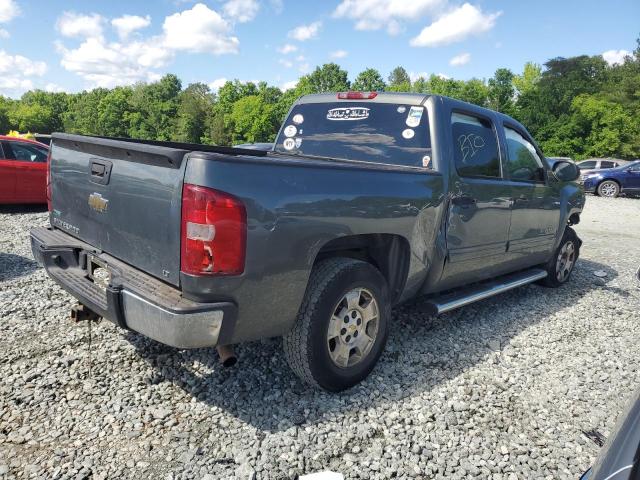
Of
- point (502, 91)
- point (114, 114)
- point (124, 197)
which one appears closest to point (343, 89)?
point (502, 91)

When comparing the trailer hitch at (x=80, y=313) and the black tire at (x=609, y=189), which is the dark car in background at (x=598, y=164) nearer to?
the black tire at (x=609, y=189)

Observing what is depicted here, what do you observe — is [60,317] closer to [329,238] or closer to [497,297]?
[329,238]

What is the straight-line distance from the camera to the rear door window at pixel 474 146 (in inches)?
146

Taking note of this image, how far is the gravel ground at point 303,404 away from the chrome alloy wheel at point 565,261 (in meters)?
1.35

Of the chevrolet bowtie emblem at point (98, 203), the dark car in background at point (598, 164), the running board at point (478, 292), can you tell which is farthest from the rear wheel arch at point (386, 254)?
the dark car in background at point (598, 164)

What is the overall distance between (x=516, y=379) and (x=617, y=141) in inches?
2037

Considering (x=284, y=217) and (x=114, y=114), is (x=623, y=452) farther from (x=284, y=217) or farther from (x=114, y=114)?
(x=114, y=114)

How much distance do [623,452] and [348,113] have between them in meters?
3.31

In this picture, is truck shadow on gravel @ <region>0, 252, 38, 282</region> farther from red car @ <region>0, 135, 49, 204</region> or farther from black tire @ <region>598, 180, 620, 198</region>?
black tire @ <region>598, 180, 620, 198</region>

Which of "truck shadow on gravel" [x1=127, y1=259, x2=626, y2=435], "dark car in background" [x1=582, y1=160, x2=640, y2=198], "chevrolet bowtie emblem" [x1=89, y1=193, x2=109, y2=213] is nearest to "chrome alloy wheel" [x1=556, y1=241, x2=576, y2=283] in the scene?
"truck shadow on gravel" [x1=127, y1=259, x2=626, y2=435]

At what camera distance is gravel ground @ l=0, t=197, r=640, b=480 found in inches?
94.7

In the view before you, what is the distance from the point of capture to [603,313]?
5027 mm

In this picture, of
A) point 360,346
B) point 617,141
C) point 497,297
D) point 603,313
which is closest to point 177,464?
point 360,346

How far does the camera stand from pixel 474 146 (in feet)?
12.8
